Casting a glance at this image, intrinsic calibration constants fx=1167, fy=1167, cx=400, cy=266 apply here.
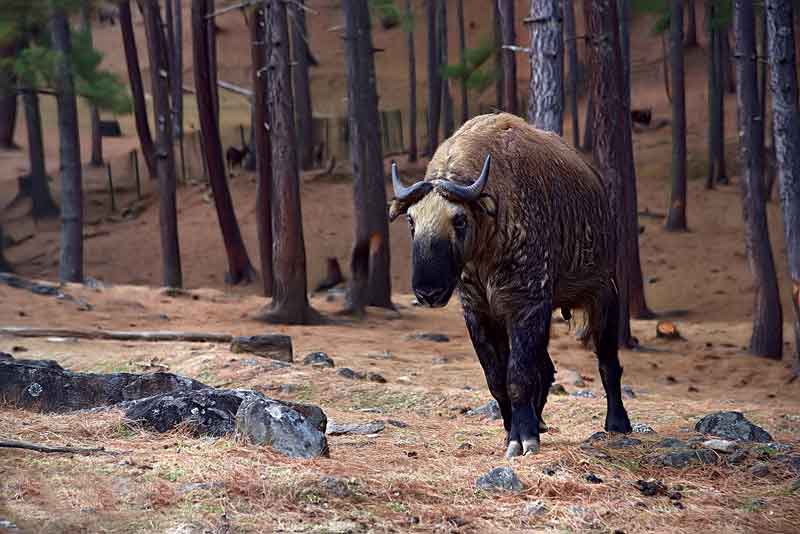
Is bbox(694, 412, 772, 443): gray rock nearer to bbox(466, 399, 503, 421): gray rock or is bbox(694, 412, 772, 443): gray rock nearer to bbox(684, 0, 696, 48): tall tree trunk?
bbox(466, 399, 503, 421): gray rock

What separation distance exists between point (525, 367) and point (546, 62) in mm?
7518

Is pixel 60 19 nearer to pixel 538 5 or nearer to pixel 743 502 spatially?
pixel 538 5

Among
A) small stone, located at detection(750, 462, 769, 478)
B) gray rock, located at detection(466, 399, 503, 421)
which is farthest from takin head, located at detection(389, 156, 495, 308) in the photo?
gray rock, located at detection(466, 399, 503, 421)

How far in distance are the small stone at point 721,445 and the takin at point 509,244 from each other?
1041 mm

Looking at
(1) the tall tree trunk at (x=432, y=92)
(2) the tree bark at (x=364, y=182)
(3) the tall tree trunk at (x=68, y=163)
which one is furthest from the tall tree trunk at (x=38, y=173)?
(2) the tree bark at (x=364, y=182)

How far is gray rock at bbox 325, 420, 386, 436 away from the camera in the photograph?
7836mm

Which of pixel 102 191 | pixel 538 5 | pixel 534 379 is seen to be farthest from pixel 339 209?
pixel 534 379

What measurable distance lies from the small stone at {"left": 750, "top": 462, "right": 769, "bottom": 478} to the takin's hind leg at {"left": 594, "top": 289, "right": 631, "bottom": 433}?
1.73 metres

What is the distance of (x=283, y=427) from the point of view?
650 cm

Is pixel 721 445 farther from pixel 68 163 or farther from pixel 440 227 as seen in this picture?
pixel 68 163

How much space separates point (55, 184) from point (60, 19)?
15.1 meters

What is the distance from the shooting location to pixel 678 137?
28.7 metres

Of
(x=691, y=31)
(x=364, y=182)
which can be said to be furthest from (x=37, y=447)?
(x=691, y=31)

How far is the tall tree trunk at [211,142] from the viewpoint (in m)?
22.2
